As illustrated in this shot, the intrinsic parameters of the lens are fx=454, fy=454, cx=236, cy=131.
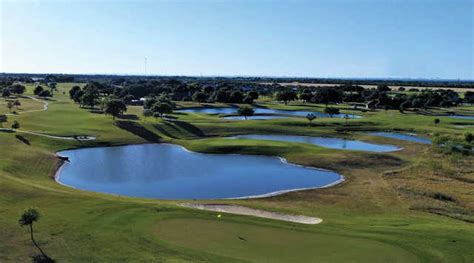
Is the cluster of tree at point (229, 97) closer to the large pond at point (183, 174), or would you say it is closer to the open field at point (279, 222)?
the large pond at point (183, 174)

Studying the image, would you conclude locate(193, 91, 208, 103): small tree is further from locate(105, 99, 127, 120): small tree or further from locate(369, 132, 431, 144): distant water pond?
locate(369, 132, 431, 144): distant water pond

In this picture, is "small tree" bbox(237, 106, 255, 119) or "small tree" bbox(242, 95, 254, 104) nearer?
"small tree" bbox(237, 106, 255, 119)

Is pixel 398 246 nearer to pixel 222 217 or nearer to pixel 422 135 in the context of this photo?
pixel 222 217

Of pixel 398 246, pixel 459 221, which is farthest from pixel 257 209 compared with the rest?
pixel 459 221

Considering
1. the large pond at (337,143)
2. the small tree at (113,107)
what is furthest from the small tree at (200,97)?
the large pond at (337,143)

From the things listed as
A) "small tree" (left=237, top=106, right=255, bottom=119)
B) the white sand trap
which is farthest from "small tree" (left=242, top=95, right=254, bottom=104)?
the white sand trap
